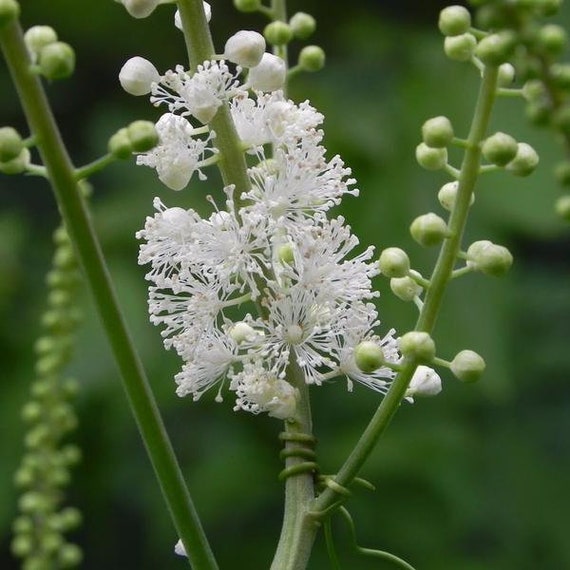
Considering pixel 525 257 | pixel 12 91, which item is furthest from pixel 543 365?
pixel 12 91

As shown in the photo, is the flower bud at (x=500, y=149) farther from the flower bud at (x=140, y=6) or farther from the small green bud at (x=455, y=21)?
the flower bud at (x=140, y=6)

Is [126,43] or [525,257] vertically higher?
[126,43]

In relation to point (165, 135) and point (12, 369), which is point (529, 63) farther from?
point (12, 369)

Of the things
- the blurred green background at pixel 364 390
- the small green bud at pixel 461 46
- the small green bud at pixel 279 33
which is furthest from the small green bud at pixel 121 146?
the blurred green background at pixel 364 390

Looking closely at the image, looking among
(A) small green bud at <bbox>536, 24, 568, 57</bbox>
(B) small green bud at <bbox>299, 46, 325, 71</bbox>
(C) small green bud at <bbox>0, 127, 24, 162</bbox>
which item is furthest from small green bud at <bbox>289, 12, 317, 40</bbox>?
(A) small green bud at <bbox>536, 24, 568, 57</bbox>

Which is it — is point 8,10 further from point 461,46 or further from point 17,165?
point 461,46

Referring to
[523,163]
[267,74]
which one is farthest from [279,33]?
[523,163]

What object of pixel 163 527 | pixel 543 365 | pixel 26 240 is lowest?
pixel 163 527
